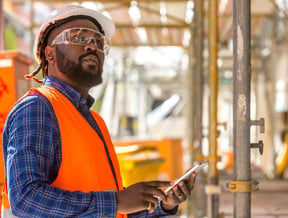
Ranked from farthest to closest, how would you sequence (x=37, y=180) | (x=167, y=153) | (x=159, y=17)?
1. (x=159, y=17)
2. (x=167, y=153)
3. (x=37, y=180)

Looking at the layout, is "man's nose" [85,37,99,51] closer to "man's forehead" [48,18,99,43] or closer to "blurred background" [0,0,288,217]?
"man's forehead" [48,18,99,43]

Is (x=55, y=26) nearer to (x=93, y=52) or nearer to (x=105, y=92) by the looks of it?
(x=93, y=52)

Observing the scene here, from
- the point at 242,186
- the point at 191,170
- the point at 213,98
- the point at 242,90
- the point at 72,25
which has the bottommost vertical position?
the point at 242,186

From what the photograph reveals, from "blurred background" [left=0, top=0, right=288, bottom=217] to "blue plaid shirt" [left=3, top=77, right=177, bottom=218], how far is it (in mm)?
911

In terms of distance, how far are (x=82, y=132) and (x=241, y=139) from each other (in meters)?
0.81

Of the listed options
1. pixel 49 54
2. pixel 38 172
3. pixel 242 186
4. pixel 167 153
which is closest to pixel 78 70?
pixel 49 54

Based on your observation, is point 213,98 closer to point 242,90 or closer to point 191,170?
point 242,90

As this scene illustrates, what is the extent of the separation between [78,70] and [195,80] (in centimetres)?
767

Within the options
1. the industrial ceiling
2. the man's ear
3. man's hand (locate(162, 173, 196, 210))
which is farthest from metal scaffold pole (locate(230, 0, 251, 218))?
the industrial ceiling

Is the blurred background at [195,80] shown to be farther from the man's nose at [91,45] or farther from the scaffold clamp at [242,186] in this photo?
the man's nose at [91,45]

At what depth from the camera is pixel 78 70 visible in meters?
2.52

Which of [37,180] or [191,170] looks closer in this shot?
[37,180]

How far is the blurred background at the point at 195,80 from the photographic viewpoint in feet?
13.6

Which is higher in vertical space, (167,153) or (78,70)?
(78,70)
